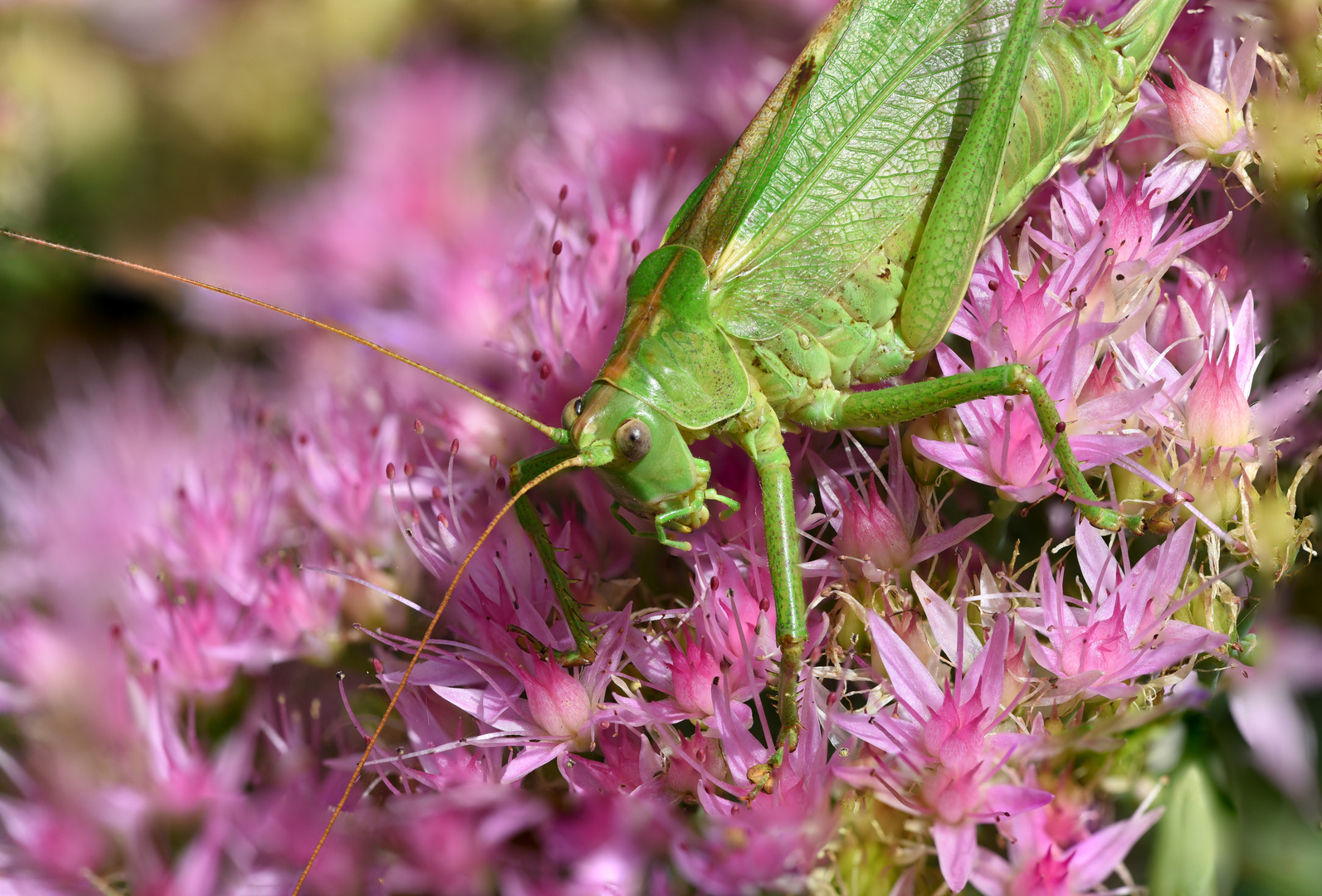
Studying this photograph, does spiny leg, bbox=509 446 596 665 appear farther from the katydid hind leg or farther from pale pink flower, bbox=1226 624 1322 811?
pale pink flower, bbox=1226 624 1322 811

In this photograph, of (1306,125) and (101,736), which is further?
(101,736)

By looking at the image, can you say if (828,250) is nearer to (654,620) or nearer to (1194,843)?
(654,620)

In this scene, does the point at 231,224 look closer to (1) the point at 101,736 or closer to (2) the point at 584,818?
(1) the point at 101,736

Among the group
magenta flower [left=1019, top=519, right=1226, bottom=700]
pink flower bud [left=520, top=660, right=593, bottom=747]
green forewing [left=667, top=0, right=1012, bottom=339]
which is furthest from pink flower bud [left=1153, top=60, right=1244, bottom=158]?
pink flower bud [left=520, top=660, right=593, bottom=747]

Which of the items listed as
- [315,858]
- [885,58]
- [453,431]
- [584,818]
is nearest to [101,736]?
[315,858]

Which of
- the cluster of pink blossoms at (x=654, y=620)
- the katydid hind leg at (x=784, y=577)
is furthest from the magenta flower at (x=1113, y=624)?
the katydid hind leg at (x=784, y=577)

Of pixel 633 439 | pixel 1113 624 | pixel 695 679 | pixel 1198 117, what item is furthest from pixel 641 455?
pixel 1198 117

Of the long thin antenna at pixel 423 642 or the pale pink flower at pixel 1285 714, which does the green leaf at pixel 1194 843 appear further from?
the long thin antenna at pixel 423 642
